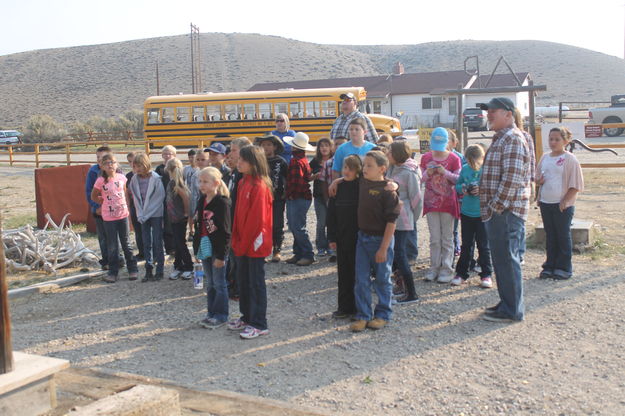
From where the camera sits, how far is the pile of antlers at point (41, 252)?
8703mm

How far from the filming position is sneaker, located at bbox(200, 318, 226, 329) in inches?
238

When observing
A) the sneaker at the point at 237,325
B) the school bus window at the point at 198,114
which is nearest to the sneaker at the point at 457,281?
the sneaker at the point at 237,325

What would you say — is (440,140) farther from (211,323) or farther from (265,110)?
(265,110)

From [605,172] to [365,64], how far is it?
9102cm

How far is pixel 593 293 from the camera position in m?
6.69

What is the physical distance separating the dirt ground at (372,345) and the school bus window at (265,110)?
20.4m

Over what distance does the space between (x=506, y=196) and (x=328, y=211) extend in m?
1.74

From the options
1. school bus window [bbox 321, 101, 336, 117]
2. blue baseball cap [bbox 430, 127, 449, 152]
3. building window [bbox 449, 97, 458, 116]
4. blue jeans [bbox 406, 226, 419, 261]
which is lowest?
blue jeans [bbox 406, 226, 419, 261]

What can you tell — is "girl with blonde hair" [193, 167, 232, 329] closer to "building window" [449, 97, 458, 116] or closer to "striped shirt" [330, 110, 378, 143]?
"striped shirt" [330, 110, 378, 143]

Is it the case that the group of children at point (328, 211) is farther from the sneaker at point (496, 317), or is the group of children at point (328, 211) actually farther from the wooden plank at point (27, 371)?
the wooden plank at point (27, 371)

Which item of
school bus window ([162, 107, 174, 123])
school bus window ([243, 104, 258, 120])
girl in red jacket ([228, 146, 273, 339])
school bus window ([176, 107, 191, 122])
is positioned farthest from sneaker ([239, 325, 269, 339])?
school bus window ([162, 107, 174, 123])

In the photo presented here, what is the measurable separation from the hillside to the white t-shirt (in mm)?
73492

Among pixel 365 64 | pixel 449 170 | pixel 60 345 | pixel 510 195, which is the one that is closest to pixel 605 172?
pixel 449 170

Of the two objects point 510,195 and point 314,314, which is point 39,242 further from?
point 510,195
